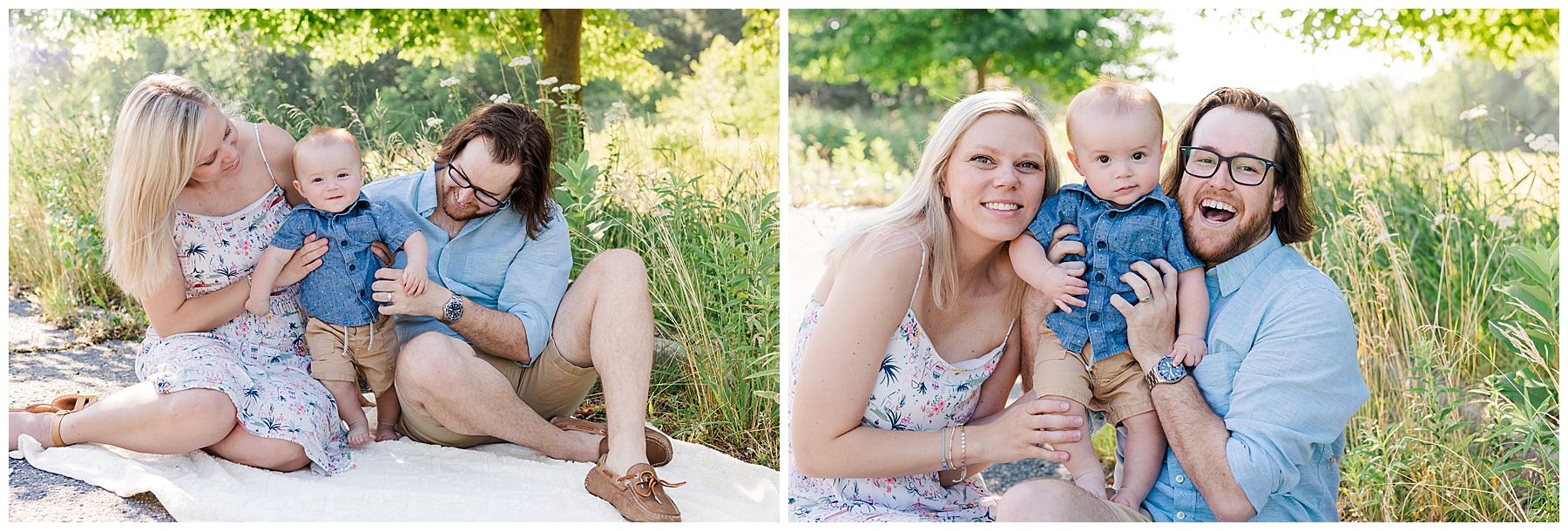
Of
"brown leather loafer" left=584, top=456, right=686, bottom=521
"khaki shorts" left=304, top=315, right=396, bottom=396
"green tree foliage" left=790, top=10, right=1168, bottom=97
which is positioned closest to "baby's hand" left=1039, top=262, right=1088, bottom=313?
"brown leather loafer" left=584, top=456, right=686, bottom=521

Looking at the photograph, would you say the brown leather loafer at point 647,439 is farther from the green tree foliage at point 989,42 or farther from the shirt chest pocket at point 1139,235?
the green tree foliage at point 989,42

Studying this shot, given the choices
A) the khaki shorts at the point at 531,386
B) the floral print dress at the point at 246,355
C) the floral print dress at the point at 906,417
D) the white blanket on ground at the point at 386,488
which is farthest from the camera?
the khaki shorts at the point at 531,386

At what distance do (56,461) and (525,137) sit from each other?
1.57 meters

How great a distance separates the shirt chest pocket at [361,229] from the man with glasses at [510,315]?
0.11 metres

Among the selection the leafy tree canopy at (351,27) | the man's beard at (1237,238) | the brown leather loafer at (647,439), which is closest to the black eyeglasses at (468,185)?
the brown leather loafer at (647,439)

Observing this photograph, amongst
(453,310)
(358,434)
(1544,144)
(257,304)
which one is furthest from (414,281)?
(1544,144)

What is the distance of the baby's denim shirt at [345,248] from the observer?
2.75 meters

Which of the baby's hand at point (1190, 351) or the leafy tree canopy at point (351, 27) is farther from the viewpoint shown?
the leafy tree canopy at point (351, 27)

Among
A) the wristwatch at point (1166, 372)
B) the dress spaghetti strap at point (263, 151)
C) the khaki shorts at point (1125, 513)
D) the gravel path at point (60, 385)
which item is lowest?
the gravel path at point (60, 385)

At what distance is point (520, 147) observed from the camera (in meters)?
2.91

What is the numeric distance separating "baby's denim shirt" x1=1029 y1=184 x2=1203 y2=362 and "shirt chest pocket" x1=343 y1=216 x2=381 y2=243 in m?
1.94

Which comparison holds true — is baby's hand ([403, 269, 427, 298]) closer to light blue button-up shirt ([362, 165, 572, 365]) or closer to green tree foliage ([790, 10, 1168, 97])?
light blue button-up shirt ([362, 165, 572, 365])

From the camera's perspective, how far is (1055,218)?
233cm

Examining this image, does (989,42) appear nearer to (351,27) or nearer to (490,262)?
(351,27)
